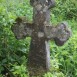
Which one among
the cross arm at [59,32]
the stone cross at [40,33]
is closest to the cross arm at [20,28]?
the stone cross at [40,33]

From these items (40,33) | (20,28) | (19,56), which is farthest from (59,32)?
(19,56)

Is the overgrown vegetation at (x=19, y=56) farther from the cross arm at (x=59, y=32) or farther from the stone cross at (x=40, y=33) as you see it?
the cross arm at (x=59, y=32)

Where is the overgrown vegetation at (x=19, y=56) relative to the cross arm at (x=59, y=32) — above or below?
below

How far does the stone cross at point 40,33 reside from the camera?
457cm

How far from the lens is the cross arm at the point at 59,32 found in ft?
15.0

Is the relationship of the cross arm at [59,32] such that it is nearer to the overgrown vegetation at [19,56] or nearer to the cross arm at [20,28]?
the cross arm at [20,28]

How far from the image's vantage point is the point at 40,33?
467 cm

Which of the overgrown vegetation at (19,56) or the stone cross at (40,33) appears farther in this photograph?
the overgrown vegetation at (19,56)

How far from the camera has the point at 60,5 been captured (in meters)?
9.00

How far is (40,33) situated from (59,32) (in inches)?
11.5

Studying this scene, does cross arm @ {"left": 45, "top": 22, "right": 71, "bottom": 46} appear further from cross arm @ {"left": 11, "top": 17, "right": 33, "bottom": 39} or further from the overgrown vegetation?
the overgrown vegetation

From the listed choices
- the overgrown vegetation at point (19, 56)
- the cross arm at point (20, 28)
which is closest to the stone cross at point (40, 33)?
the cross arm at point (20, 28)

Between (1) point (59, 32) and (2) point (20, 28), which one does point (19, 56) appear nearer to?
(2) point (20, 28)

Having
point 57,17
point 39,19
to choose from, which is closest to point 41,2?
point 39,19
